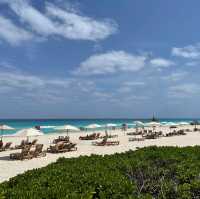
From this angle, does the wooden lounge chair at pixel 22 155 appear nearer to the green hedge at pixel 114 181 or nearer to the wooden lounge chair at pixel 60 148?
the wooden lounge chair at pixel 60 148

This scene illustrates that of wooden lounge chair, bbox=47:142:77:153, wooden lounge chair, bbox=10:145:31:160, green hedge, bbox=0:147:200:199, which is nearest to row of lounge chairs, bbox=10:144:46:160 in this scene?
wooden lounge chair, bbox=10:145:31:160

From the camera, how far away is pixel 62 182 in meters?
4.95

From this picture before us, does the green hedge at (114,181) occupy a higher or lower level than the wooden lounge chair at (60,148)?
higher

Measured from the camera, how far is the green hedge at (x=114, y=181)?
14.7ft

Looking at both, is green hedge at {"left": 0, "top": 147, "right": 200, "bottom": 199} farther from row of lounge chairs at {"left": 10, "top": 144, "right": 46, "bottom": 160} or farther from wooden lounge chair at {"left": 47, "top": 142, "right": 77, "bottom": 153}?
wooden lounge chair at {"left": 47, "top": 142, "right": 77, "bottom": 153}

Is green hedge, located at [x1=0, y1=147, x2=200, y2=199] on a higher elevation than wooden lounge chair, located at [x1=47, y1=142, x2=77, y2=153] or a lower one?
higher

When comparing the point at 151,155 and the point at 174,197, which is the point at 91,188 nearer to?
the point at 174,197

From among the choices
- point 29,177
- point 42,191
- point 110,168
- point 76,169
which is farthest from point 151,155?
point 42,191

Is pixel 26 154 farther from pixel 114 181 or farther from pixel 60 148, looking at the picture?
pixel 114 181

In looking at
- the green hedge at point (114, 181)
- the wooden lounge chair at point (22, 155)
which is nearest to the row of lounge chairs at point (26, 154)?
the wooden lounge chair at point (22, 155)

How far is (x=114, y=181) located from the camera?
16.0ft

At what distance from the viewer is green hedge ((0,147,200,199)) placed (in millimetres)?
4473

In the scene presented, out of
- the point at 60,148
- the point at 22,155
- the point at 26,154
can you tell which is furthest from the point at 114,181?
the point at 60,148

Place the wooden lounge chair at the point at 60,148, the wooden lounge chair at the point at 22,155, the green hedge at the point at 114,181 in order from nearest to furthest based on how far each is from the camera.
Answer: the green hedge at the point at 114,181, the wooden lounge chair at the point at 22,155, the wooden lounge chair at the point at 60,148
